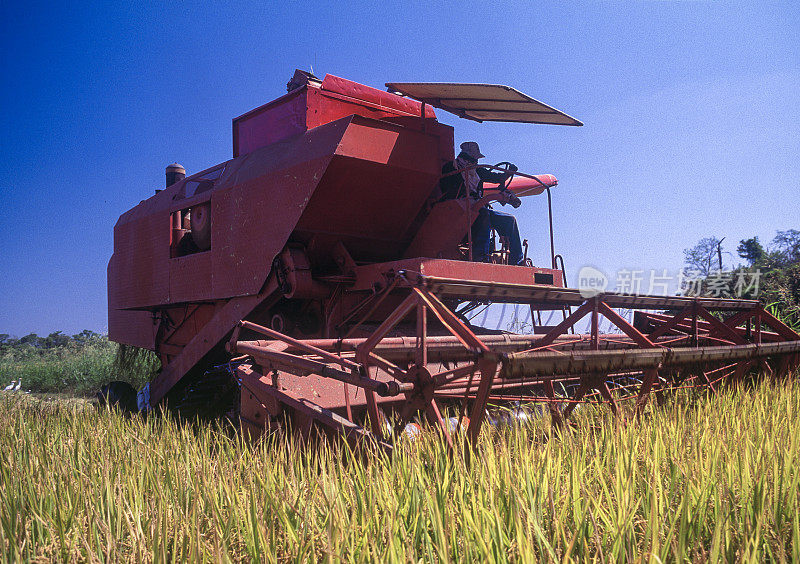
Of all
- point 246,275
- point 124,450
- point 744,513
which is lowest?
point 124,450

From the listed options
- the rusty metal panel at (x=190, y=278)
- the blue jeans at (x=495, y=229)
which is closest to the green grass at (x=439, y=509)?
the blue jeans at (x=495, y=229)

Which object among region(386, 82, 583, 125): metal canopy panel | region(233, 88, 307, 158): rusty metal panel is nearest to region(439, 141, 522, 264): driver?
region(386, 82, 583, 125): metal canopy panel

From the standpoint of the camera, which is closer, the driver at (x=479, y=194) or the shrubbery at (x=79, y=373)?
the driver at (x=479, y=194)

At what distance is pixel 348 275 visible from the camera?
480 centimetres

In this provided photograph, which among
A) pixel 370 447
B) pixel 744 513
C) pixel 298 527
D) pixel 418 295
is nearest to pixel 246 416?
pixel 370 447

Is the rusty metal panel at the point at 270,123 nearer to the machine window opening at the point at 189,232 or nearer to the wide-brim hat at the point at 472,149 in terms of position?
the machine window opening at the point at 189,232

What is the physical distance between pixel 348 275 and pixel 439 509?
3248mm

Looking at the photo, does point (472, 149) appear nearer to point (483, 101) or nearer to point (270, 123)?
point (483, 101)

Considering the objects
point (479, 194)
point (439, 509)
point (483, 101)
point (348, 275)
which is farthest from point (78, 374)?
point (439, 509)

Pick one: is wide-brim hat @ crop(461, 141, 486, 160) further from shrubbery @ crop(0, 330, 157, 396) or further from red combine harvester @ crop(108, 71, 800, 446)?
shrubbery @ crop(0, 330, 157, 396)

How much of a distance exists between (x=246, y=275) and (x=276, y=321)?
0.52 meters

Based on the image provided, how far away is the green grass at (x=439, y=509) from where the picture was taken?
149 cm

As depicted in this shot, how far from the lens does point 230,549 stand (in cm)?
174

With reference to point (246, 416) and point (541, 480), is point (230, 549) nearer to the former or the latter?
point (541, 480)
